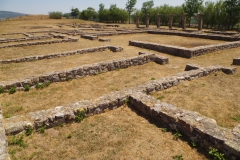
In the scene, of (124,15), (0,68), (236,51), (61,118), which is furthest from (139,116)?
(124,15)

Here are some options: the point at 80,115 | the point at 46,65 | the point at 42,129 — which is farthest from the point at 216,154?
the point at 46,65

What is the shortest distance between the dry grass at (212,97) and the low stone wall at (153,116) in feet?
3.40

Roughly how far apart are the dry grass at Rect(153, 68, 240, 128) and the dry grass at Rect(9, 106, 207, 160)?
6.75 feet

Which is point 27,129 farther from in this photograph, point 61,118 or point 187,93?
point 187,93

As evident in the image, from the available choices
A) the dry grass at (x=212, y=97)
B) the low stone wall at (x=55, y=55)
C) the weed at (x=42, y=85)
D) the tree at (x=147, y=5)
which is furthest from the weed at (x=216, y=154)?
the tree at (x=147, y=5)

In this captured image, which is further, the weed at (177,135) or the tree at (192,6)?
the tree at (192,6)

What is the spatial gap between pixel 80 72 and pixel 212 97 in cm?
726

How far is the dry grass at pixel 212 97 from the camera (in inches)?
270

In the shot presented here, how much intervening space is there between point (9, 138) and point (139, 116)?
4301 mm

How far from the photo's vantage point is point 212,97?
826 cm

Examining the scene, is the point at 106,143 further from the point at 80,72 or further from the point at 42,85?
the point at 80,72

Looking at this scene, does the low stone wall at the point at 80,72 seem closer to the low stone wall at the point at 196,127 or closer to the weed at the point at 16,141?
the weed at the point at 16,141

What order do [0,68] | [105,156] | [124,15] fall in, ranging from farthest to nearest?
[124,15] → [0,68] → [105,156]

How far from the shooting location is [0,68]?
13297 millimetres
